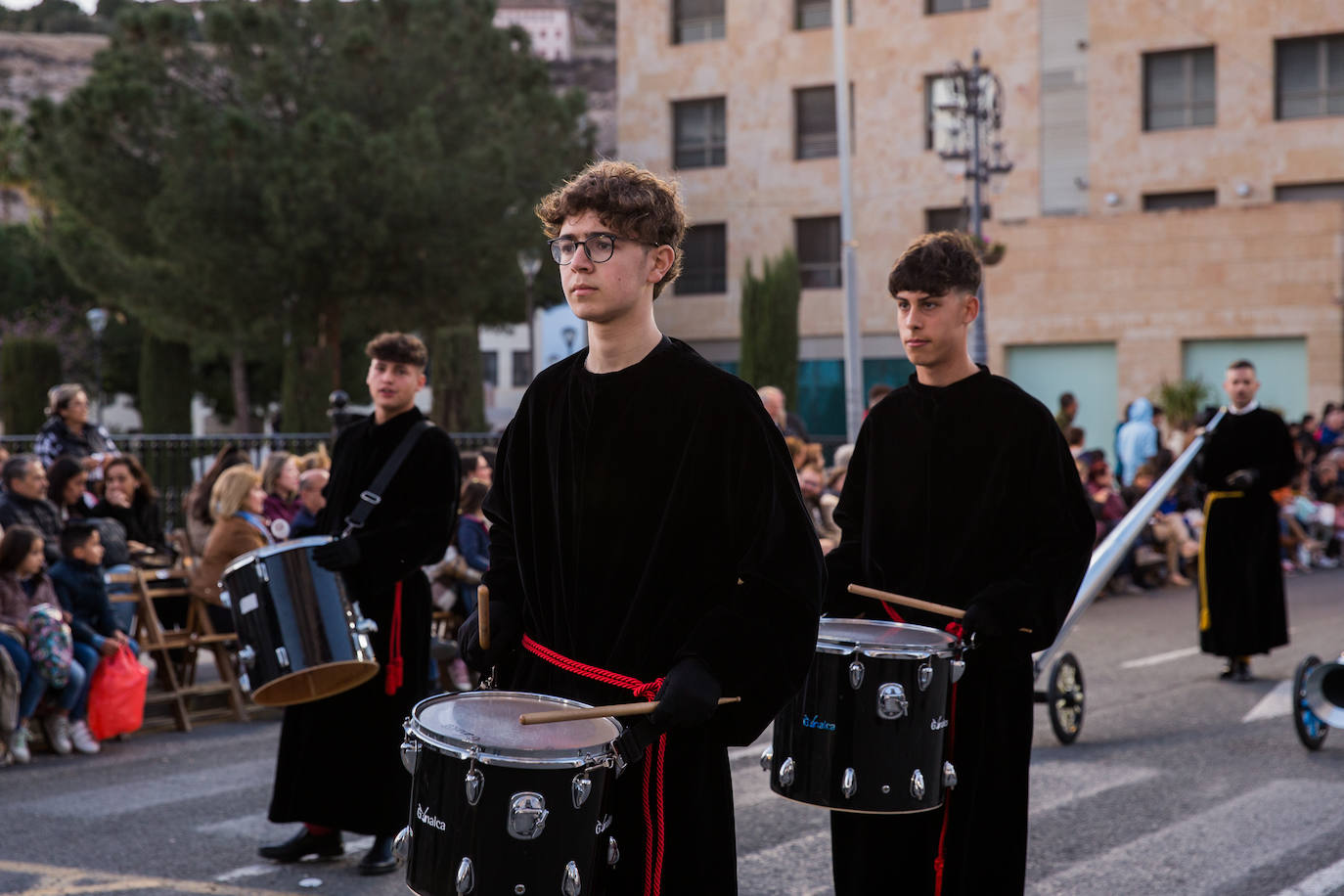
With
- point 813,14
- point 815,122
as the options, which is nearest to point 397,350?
point 815,122

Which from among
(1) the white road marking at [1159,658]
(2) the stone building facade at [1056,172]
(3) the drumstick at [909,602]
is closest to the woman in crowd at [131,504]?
(1) the white road marking at [1159,658]

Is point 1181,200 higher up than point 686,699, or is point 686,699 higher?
point 1181,200

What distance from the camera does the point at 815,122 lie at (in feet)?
138

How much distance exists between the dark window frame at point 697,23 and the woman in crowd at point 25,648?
3560 centimetres

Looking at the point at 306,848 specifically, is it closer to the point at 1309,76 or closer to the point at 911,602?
the point at 911,602

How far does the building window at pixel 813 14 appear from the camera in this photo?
136 feet

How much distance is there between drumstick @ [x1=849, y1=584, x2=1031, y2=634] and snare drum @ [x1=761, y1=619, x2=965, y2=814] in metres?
0.10

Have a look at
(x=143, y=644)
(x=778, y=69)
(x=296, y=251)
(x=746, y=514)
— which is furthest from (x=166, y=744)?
(x=778, y=69)

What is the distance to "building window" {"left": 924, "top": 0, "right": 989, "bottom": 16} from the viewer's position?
39406mm

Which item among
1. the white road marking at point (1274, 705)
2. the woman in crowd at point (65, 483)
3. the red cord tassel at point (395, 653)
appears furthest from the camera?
the woman in crowd at point (65, 483)

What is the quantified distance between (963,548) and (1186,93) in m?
35.0

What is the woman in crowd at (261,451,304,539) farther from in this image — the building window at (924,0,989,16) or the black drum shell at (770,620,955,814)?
the building window at (924,0,989,16)

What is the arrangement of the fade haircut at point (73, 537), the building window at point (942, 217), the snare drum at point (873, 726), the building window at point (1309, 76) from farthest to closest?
the building window at point (942, 217)
the building window at point (1309, 76)
the fade haircut at point (73, 537)
the snare drum at point (873, 726)

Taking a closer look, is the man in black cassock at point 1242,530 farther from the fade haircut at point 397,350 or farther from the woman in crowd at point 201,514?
the woman in crowd at point 201,514
